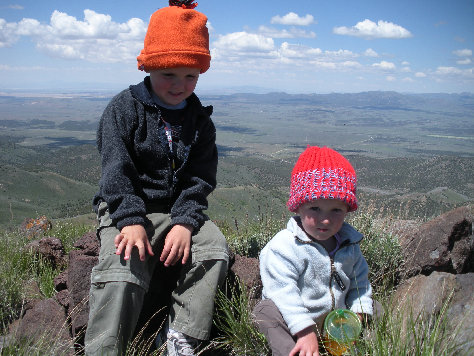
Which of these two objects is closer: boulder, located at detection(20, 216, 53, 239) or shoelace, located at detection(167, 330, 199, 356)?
shoelace, located at detection(167, 330, 199, 356)

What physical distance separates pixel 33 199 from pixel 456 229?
63584 mm

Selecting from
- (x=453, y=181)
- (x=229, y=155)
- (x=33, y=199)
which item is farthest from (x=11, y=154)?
(x=453, y=181)

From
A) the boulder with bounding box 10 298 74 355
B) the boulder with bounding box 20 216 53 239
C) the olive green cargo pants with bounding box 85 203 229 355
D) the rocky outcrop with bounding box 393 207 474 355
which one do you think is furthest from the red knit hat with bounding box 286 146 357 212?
the boulder with bounding box 20 216 53 239

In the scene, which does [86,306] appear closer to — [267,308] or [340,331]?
[267,308]

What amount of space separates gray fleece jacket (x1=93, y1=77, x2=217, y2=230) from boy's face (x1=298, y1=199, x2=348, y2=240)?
2.36ft


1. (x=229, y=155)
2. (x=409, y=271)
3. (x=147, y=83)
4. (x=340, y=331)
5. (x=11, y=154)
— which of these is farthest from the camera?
(x=229, y=155)

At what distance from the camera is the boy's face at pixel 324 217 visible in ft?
7.18

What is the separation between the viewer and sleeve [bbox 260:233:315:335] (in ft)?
6.68

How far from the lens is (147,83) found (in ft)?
8.77

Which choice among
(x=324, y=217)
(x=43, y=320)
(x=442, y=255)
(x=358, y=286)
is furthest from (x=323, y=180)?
(x=43, y=320)

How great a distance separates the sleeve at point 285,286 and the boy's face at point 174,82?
115cm

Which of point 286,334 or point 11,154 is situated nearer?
point 286,334

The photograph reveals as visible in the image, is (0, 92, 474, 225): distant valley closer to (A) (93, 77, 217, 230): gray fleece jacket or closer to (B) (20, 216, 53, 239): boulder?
(B) (20, 216, 53, 239): boulder

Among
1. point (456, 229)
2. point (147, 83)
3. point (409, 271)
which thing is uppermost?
point (147, 83)
